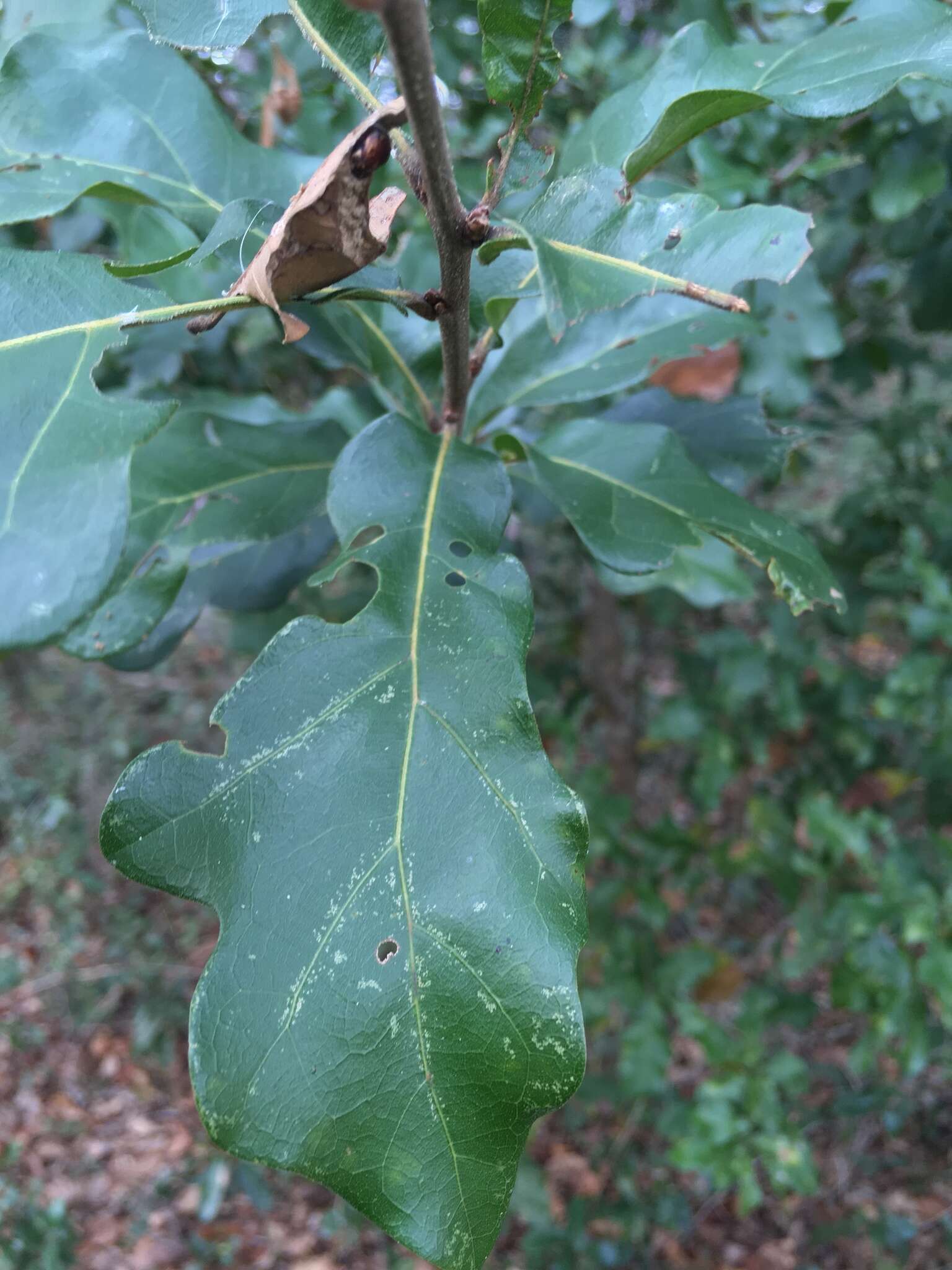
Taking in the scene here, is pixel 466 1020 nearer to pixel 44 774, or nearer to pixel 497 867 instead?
pixel 497 867

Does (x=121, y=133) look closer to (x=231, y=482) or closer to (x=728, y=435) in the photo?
(x=231, y=482)

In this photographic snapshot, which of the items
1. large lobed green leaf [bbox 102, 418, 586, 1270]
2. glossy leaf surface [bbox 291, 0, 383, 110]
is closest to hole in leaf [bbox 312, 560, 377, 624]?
large lobed green leaf [bbox 102, 418, 586, 1270]

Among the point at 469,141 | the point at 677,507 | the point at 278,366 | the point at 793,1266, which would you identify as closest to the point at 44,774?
the point at 278,366

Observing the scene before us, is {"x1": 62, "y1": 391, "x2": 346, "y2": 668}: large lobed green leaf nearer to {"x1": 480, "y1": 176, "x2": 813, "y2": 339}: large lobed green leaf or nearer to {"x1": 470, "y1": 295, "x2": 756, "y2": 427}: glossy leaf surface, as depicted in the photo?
{"x1": 470, "y1": 295, "x2": 756, "y2": 427}: glossy leaf surface

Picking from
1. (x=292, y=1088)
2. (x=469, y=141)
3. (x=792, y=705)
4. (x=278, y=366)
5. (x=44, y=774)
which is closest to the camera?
(x=292, y=1088)

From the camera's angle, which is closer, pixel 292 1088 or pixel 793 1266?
pixel 292 1088

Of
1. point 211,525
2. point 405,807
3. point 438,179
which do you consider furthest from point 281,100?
point 405,807
